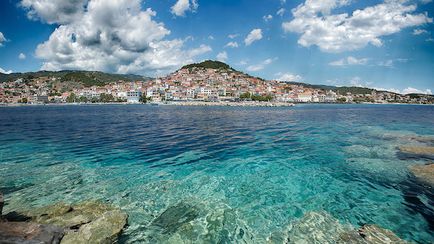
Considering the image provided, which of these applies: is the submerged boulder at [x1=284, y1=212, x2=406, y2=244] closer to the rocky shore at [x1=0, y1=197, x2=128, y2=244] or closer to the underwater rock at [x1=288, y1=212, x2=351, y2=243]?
the underwater rock at [x1=288, y1=212, x2=351, y2=243]

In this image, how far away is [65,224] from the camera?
267 inches

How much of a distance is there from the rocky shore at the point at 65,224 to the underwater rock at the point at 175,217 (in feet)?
3.61

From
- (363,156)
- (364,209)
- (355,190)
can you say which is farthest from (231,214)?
(363,156)

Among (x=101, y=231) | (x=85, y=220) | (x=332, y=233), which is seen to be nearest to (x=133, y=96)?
(x=85, y=220)

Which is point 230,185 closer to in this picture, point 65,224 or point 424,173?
point 65,224

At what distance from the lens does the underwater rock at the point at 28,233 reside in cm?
490

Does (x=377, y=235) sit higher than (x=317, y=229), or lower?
higher

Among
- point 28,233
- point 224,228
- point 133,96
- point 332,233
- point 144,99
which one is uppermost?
point 133,96

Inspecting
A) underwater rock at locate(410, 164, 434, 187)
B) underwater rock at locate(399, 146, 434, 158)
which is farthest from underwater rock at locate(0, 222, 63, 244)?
underwater rock at locate(399, 146, 434, 158)

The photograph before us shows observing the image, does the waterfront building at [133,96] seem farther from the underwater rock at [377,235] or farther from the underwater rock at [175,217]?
the underwater rock at [377,235]

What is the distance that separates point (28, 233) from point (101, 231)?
1662 mm

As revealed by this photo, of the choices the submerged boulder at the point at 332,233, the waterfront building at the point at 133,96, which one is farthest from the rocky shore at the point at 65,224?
the waterfront building at the point at 133,96


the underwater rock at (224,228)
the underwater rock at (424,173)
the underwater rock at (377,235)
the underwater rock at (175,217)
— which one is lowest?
the underwater rock at (224,228)

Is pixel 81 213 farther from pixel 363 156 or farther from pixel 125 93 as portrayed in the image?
pixel 125 93
